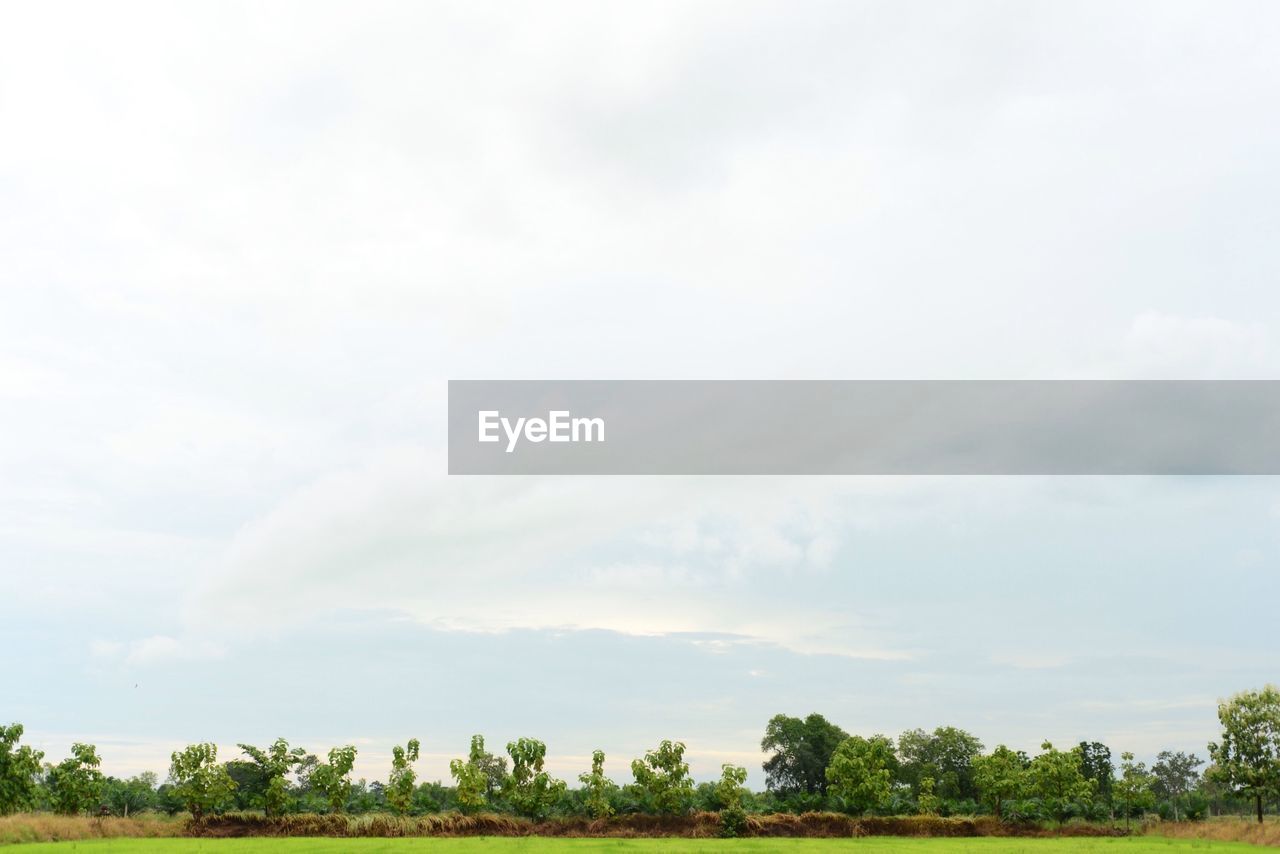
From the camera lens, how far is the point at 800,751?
8438 cm

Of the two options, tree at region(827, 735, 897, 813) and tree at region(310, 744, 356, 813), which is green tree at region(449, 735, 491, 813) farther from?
tree at region(827, 735, 897, 813)

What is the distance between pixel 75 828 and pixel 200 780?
379 inches

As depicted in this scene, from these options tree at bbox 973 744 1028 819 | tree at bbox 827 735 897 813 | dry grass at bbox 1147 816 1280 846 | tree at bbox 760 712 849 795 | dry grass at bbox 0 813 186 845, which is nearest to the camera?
dry grass at bbox 0 813 186 845

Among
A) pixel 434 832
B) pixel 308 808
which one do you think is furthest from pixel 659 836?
pixel 308 808

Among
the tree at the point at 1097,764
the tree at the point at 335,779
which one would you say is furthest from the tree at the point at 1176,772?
the tree at the point at 335,779

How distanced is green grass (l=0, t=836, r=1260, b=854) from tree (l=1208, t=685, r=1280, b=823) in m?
14.6

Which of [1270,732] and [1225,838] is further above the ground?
[1270,732]

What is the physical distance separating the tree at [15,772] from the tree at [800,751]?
57.0 m

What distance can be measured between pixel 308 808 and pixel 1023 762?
57.0 meters

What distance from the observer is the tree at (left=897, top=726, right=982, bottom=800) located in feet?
284

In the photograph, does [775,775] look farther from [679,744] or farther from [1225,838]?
[1225,838]

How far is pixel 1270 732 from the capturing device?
65.4m

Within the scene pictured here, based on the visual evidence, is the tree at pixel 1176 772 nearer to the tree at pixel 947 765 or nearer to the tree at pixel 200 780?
the tree at pixel 947 765

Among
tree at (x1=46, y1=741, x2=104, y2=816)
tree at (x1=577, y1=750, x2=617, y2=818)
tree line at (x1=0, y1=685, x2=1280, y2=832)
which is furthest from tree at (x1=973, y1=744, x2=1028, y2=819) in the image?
tree at (x1=46, y1=741, x2=104, y2=816)
